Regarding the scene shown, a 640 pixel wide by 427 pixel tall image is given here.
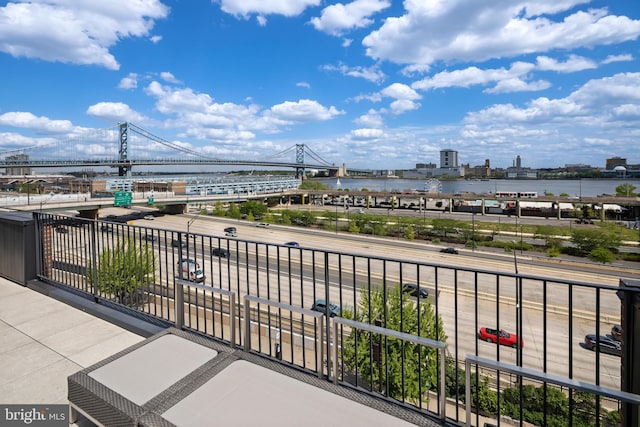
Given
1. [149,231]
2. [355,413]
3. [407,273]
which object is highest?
[149,231]

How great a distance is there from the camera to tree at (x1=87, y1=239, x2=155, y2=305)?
384cm

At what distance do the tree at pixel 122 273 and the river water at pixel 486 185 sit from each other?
81.8 m

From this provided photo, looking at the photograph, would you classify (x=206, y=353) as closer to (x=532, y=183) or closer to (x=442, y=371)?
(x=442, y=371)

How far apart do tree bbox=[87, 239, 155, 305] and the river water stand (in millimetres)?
81843

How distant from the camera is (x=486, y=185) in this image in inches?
4341

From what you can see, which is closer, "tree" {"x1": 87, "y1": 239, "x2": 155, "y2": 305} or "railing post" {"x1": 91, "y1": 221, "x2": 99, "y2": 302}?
"tree" {"x1": 87, "y1": 239, "x2": 155, "y2": 305}

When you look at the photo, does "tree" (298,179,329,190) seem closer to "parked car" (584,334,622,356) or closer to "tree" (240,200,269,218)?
"tree" (240,200,269,218)

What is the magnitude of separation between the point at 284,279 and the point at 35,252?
1650 centimetres

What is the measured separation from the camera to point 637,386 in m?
1.69

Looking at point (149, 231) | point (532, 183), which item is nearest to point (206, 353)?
point (149, 231)

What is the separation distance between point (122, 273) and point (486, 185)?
11877 centimetres

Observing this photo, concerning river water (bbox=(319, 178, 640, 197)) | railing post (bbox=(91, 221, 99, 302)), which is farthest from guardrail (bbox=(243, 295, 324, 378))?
river water (bbox=(319, 178, 640, 197))

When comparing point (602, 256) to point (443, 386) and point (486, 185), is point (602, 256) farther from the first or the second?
point (486, 185)

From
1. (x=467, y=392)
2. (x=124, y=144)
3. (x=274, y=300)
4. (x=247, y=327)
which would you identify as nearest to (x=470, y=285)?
(x=274, y=300)
